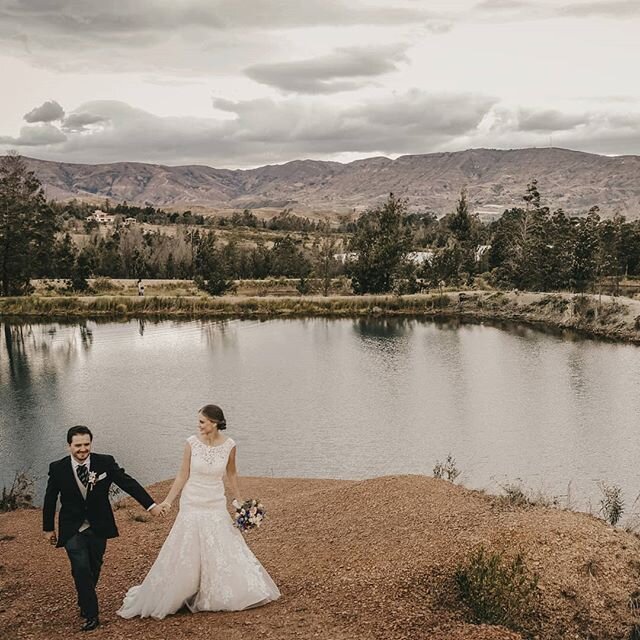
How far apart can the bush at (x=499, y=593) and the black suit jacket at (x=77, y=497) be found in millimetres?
3894

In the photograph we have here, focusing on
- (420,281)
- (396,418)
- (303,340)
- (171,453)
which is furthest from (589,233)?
(171,453)

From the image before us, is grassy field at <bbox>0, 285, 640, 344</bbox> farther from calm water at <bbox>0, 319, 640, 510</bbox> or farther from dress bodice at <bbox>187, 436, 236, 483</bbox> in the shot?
dress bodice at <bbox>187, 436, 236, 483</bbox>

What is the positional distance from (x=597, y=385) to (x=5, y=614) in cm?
2489

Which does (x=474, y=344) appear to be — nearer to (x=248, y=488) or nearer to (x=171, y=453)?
(x=171, y=453)

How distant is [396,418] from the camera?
23156mm

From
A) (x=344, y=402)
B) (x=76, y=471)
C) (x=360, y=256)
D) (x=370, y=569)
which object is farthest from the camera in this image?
(x=360, y=256)

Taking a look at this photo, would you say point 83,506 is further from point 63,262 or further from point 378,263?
point 63,262

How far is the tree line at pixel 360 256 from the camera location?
57750 mm

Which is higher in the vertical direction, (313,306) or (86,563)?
(86,563)

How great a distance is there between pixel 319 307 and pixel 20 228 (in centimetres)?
2624

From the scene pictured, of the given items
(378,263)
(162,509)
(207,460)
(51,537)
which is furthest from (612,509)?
(378,263)

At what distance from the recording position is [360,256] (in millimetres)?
63812

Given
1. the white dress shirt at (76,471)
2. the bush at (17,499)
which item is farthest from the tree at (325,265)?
the white dress shirt at (76,471)

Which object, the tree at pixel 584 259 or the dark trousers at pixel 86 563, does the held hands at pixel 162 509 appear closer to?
the dark trousers at pixel 86 563
